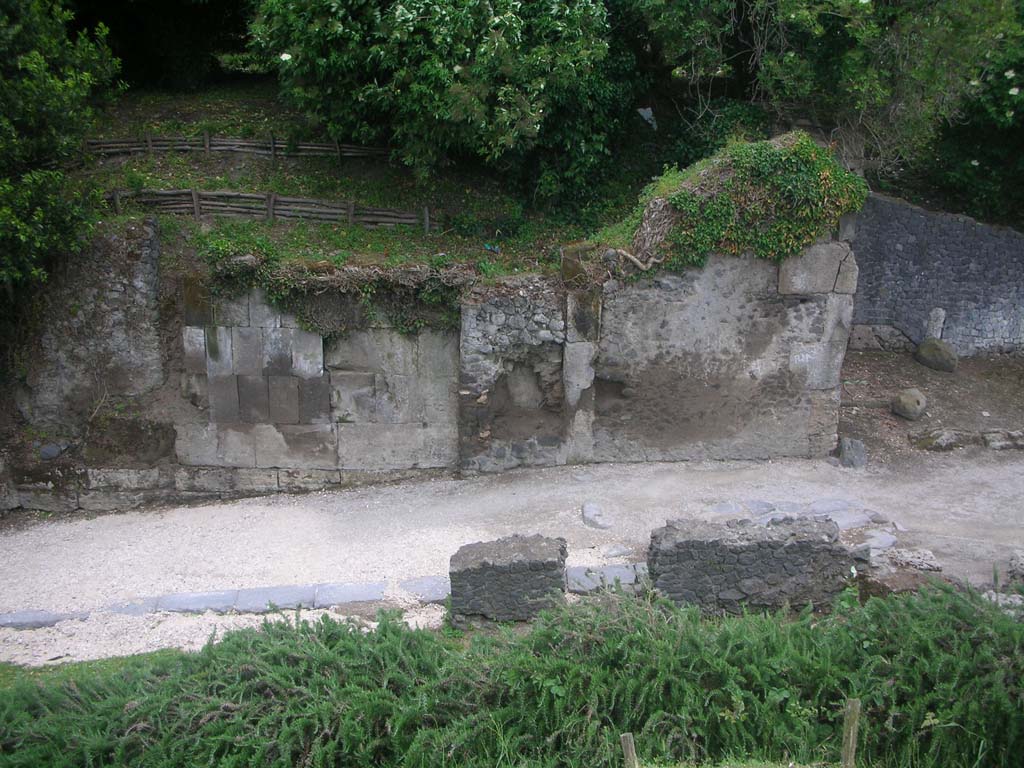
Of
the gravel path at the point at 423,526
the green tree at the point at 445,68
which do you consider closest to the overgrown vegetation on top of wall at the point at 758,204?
the green tree at the point at 445,68

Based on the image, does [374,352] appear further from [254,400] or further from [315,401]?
[254,400]

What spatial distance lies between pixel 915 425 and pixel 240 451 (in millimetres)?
9051

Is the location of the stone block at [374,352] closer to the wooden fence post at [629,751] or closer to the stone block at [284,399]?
the stone block at [284,399]

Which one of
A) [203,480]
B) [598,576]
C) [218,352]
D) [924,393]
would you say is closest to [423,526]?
[598,576]

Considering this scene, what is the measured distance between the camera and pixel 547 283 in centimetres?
1056

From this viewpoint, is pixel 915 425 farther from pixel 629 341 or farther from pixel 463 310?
pixel 463 310

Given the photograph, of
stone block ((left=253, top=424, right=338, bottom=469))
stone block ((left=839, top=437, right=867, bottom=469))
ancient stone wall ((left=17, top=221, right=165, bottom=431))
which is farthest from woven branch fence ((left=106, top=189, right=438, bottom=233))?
stone block ((left=839, top=437, right=867, bottom=469))

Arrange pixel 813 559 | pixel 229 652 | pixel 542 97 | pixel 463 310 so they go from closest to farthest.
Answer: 1. pixel 229 652
2. pixel 813 559
3. pixel 463 310
4. pixel 542 97

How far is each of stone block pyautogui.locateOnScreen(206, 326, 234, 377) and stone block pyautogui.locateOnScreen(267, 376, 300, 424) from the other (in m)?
0.56

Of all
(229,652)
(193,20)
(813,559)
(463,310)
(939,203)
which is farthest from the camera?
(193,20)

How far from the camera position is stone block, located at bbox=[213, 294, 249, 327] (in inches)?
420

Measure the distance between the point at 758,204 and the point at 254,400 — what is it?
21.8ft

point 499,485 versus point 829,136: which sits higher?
point 829,136

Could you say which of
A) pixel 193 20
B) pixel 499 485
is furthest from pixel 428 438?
pixel 193 20
